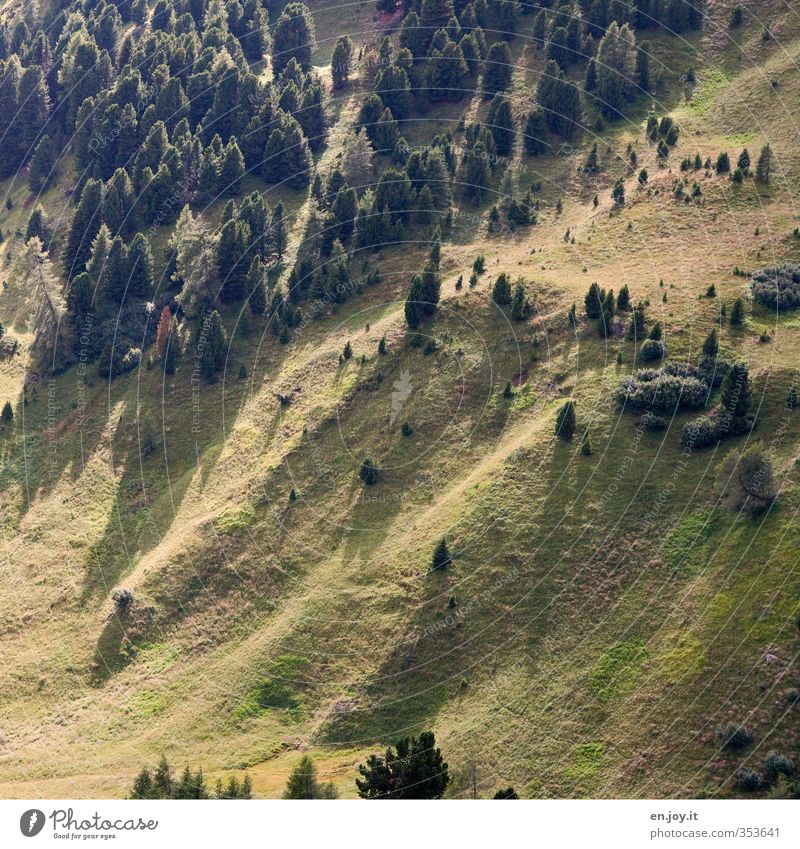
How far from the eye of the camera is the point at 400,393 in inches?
5089

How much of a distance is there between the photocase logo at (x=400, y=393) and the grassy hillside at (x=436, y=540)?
37cm

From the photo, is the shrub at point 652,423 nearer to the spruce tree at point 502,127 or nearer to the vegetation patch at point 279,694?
the vegetation patch at point 279,694

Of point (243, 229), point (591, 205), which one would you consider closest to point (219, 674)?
point (243, 229)

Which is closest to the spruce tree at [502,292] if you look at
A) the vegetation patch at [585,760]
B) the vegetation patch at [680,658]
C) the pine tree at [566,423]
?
the pine tree at [566,423]

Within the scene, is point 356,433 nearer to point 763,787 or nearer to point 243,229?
point 243,229

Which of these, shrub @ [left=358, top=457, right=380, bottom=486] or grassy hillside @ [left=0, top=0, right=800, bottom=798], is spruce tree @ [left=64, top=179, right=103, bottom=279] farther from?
shrub @ [left=358, top=457, right=380, bottom=486]

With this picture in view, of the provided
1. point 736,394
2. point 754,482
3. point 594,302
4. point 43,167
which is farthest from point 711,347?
point 43,167

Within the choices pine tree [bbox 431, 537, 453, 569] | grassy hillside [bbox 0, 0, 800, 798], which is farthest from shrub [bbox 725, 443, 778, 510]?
pine tree [bbox 431, 537, 453, 569]

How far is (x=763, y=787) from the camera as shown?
82938 millimetres

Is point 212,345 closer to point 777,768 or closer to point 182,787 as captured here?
point 182,787

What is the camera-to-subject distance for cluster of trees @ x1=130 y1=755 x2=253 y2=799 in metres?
87.8

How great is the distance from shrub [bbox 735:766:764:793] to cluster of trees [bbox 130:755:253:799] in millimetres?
37790

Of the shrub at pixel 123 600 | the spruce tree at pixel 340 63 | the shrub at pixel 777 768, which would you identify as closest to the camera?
the shrub at pixel 777 768
